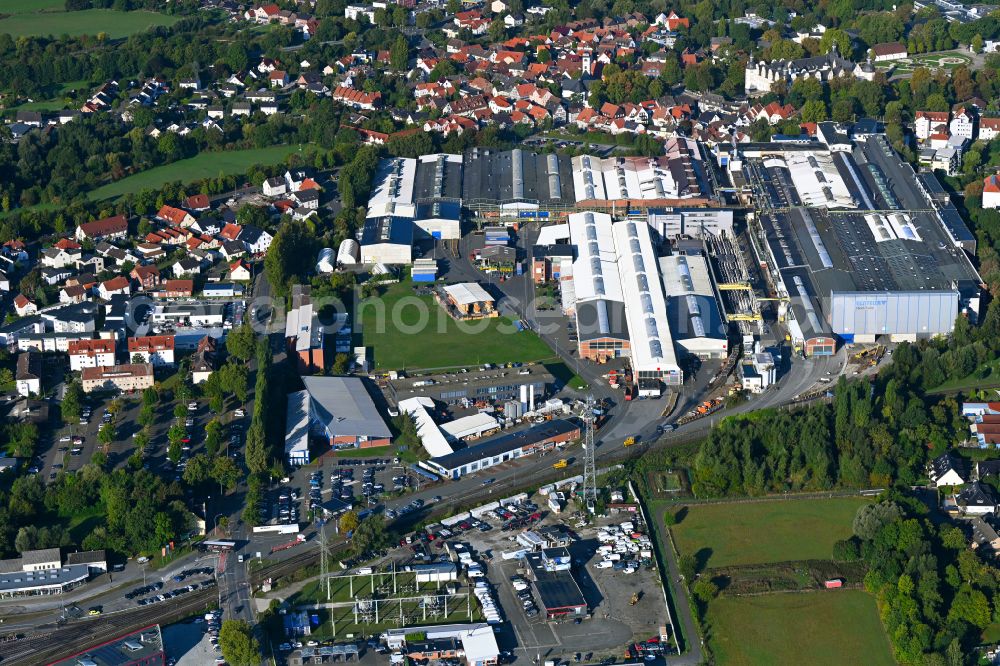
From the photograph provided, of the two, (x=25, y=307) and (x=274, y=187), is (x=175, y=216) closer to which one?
(x=274, y=187)

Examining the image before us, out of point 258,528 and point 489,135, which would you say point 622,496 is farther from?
point 489,135

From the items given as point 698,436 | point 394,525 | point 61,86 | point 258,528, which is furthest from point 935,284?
point 61,86

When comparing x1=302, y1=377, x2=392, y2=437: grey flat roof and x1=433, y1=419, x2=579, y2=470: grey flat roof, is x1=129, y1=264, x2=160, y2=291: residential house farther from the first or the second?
x1=433, y1=419, x2=579, y2=470: grey flat roof

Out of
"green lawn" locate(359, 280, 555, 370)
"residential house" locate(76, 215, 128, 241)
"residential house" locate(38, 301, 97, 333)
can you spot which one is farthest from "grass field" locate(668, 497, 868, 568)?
"residential house" locate(76, 215, 128, 241)

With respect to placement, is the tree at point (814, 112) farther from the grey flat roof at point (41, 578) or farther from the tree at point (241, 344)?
the grey flat roof at point (41, 578)

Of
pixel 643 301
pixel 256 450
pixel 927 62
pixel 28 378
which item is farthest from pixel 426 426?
pixel 927 62
